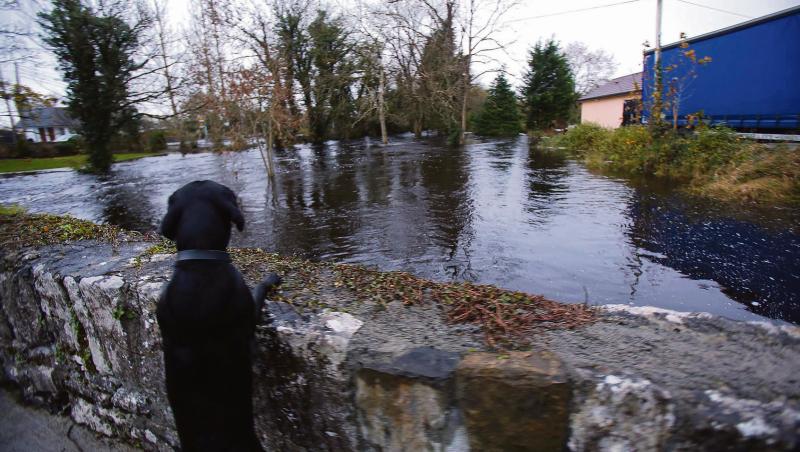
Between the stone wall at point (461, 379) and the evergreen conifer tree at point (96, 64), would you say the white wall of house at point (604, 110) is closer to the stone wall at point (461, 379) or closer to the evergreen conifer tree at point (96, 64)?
the evergreen conifer tree at point (96, 64)

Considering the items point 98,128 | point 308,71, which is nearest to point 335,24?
point 308,71

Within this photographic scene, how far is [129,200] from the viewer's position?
47.4 feet

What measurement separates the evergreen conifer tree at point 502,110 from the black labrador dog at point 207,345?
3840 cm

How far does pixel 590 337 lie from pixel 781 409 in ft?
2.27

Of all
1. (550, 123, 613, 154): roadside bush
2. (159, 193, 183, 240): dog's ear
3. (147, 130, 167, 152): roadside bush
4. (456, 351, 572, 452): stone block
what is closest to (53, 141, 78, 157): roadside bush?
(147, 130, 167, 152): roadside bush

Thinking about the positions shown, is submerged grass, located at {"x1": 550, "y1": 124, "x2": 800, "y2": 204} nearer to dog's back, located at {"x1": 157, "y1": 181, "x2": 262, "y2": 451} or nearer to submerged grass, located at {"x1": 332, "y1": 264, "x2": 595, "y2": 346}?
submerged grass, located at {"x1": 332, "y1": 264, "x2": 595, "y2": 346}

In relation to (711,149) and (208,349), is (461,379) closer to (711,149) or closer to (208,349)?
(208,349)

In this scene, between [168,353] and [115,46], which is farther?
[115,46]

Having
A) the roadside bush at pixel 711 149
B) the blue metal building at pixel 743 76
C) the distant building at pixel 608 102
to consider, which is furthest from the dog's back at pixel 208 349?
the distant building at pixel 608 102

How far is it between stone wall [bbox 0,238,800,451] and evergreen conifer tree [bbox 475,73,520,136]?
38191mm

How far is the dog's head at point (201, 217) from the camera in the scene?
2.19 meters

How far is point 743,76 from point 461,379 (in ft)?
46.8

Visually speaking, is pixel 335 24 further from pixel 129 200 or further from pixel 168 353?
pixel 168 353

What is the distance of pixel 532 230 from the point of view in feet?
28.2
